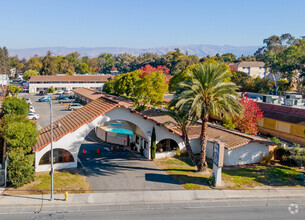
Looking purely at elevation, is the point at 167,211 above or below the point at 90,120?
below

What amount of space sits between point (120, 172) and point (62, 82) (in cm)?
8774

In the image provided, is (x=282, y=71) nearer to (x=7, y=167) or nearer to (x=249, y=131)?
(x=249, y=131)

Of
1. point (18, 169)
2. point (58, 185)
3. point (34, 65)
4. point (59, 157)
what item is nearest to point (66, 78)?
point (34, 65)

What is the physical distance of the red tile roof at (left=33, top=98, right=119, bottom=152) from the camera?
2834 centimetres

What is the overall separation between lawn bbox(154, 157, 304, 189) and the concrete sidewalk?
1.22 m

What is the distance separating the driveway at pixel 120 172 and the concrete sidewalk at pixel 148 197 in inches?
46.2

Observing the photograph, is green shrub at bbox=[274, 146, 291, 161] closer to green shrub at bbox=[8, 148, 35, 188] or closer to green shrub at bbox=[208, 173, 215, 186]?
green shrub at bbox=[208, 173, 215, 186]

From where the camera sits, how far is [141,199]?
2275 centimetres

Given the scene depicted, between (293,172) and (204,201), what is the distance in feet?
42.2

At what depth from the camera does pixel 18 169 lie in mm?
24156

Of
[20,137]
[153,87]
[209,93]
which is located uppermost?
[209,93]

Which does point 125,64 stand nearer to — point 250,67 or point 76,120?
point 250,67

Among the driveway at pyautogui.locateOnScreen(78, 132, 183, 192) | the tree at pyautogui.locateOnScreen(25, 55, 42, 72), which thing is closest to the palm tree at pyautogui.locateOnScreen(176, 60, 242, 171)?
the driveway at pyautogui.locateOnScreen(78, 132, 183, 192)

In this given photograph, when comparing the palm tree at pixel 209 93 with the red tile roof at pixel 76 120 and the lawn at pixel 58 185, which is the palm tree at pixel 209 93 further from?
the lawn at pixel 58 185
